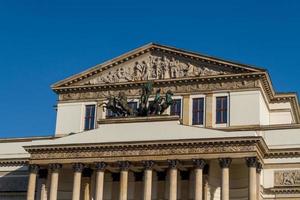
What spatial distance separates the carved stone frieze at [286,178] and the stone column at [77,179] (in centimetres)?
1369

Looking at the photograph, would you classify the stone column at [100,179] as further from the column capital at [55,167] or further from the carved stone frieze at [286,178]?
the carved stone frieze at [286,178]

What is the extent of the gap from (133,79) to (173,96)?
376 centimetres

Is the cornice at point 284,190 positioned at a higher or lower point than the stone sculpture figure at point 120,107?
lower

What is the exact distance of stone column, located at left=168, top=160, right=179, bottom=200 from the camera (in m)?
42.9

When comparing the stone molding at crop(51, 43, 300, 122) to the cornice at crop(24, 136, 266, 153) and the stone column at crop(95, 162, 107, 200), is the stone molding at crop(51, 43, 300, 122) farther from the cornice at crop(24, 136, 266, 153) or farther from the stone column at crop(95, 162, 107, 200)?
the stone column at crop(95, 162, 107, 200)

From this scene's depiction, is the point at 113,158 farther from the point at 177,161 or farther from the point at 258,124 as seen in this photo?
the point at 258,124

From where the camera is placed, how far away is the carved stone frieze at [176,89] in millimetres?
49500

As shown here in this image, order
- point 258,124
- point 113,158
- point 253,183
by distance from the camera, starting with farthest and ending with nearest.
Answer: point 258,124
point 113,158
point 253,183

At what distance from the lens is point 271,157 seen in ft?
152

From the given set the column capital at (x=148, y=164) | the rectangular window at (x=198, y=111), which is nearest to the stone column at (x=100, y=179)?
the column capital at (x=148, y=164)

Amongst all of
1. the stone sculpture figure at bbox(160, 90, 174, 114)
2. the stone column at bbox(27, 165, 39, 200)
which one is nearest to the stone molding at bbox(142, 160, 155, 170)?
the stone sculpture figure at bbox(160, 90, 174, 114)

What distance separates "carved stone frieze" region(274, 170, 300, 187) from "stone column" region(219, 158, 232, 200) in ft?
17.0

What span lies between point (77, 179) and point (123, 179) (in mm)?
3347

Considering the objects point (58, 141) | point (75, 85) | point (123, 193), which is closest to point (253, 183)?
point (123, 193)
